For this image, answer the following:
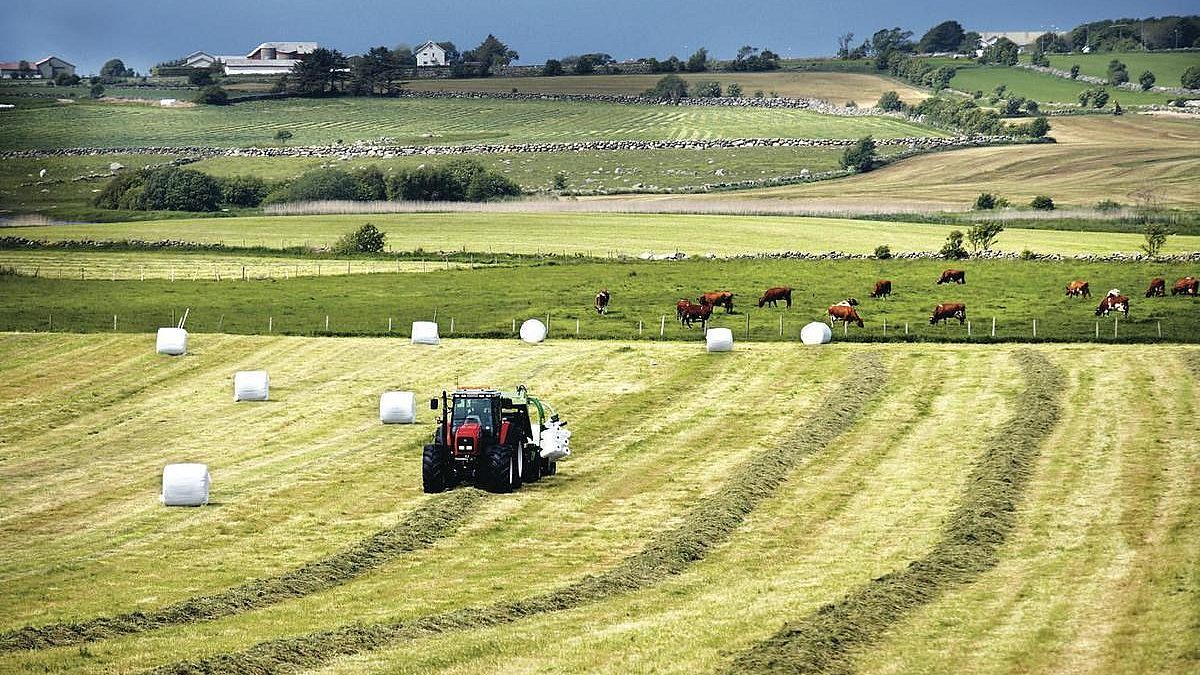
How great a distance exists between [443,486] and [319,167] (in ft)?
464

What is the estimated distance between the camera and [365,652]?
2639 centimetres

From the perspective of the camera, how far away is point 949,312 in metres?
71.3

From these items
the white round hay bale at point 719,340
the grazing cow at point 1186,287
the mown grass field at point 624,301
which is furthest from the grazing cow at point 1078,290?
the white round hay bale at point 719,340

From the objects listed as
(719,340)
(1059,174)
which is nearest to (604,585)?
(719,340)

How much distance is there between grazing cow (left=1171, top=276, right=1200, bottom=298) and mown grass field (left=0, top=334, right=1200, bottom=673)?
1776 centimetres

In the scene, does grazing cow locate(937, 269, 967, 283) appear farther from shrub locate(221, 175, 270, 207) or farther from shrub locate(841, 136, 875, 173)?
shrub locate(841, 136, 875, 173)

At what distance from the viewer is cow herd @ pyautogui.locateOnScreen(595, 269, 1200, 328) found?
70.9 meters

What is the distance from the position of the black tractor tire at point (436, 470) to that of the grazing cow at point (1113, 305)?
41773mm

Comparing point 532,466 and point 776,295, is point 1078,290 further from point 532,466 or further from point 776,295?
point 532,466

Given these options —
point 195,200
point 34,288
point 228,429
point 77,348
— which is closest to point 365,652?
point 228,429

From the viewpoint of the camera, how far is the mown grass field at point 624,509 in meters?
26.8

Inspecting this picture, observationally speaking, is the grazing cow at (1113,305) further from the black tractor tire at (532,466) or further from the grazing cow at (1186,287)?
the black tractor tire at (532,466)

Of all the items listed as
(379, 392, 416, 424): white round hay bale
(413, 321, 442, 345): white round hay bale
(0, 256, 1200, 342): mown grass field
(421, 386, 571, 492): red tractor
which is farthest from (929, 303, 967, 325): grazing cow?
(421, 386, 571, 492): red tractor

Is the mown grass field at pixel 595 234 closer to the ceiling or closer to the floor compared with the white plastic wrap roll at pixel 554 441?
closer to the ceiling
